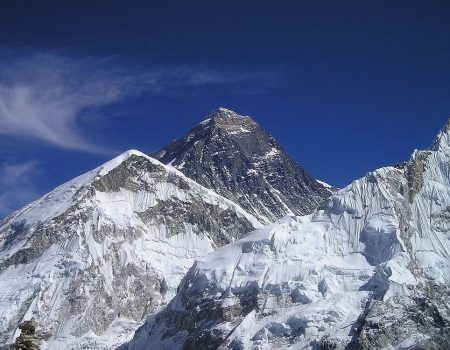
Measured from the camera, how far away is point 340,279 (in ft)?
505

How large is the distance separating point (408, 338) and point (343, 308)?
15764mm

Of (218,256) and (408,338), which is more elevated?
(218,256)

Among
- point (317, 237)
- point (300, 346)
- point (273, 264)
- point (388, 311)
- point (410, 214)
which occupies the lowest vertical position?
point (300, 346)

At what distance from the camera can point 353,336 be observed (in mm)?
130125

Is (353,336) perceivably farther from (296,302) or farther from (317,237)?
(317,237)

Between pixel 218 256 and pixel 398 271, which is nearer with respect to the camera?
pixel 398 271

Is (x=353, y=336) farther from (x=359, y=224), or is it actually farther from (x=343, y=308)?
(x=359, y=224)

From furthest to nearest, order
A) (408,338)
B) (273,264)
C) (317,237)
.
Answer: (317,237) → (273,264) → (408,338)

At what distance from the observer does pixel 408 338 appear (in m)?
130

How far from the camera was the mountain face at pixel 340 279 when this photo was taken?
13525cm

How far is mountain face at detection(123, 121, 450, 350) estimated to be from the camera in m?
135

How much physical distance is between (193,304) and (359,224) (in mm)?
44957

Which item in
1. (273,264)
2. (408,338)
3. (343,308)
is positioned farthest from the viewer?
(273,264)

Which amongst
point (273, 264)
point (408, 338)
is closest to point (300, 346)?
point (408, 338)
